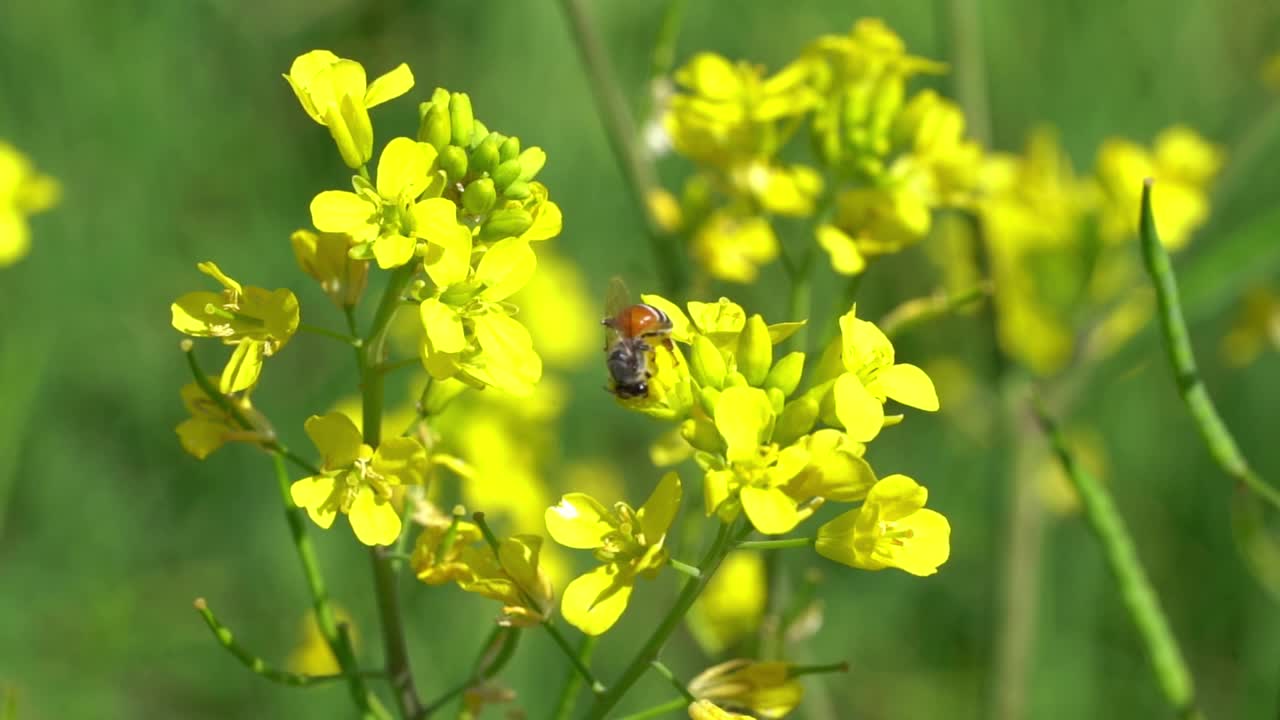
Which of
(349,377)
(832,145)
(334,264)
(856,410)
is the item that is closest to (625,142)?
(832,145)

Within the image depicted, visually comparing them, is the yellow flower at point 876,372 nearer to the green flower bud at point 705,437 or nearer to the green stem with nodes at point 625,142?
the green flower bud at point 705,437

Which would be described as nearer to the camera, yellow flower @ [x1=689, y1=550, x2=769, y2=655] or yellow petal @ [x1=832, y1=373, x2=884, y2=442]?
yellow petal @ [x1=832, y1=373, x2=884, y2=442]

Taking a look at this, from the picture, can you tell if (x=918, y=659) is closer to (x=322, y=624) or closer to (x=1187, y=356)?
(x=1187, y=356)

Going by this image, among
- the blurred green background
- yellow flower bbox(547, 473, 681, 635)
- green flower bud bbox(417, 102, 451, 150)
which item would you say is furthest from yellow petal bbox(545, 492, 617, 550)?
the blurred green background

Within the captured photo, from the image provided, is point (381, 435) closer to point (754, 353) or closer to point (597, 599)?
point (597, 599)

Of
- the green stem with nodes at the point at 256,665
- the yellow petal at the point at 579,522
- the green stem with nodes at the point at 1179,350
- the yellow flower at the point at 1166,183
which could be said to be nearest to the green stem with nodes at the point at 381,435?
the green stem with nodes at the point at 256,665

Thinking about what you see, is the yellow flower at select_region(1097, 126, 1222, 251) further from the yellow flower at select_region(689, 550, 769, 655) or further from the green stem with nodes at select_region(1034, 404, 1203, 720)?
the yellow flower at select_region(689, 550, 769, 655)
